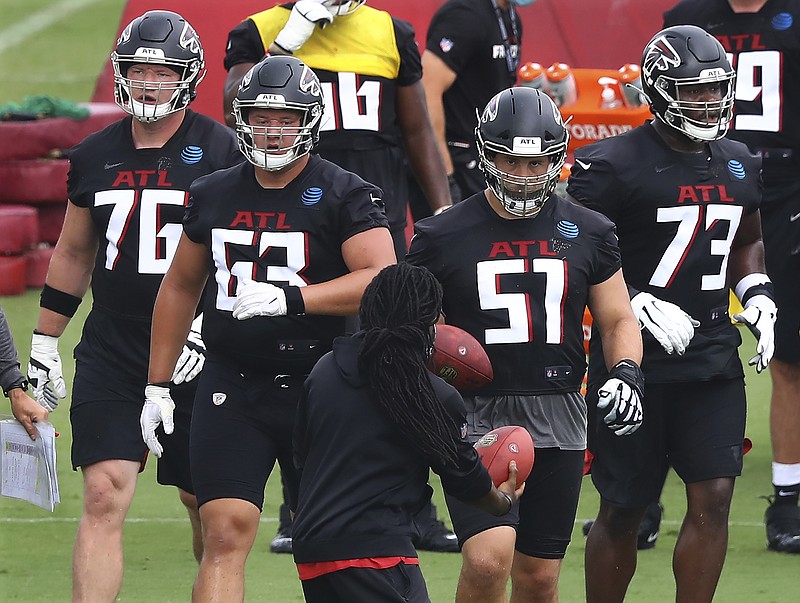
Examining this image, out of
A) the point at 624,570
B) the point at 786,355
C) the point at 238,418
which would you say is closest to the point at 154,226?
the point at 238,418

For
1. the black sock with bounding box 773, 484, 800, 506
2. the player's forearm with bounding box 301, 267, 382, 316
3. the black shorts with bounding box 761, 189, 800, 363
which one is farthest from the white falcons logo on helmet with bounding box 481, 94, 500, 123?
the black sock with bounding box 773, 484, 800, 506

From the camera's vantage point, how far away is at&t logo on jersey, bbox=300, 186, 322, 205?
537 cm

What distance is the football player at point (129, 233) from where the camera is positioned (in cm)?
585

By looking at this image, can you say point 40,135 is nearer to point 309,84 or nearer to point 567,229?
point 309,84

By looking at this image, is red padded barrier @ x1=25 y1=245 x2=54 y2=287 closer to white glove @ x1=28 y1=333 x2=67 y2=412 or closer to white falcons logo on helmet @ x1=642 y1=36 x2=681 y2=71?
white glove @ x1=28 y1=333 x2=67 y2=412

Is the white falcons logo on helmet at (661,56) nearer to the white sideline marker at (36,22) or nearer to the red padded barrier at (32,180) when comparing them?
the red padded barrier at (32,180)

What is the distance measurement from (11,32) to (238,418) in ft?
57.0

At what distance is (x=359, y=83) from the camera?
721cm

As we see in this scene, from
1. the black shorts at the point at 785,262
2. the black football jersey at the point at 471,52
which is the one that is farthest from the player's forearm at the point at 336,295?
the black football jersey at the point at 471,52

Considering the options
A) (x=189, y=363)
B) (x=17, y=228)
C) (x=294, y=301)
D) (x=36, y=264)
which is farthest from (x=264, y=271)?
(x=36, y=264)

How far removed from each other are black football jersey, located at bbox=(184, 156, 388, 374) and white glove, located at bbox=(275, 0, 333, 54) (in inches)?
69.8

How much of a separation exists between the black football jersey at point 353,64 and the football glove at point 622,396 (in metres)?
2.38

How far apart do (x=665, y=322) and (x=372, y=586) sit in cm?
161

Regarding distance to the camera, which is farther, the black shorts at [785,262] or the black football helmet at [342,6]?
the black shorts at [785,262]
